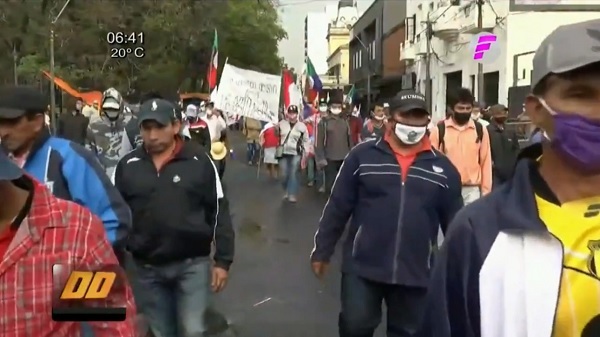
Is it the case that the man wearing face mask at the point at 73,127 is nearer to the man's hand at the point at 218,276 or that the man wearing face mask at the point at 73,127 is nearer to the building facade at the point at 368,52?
the man's hand at the point at 218,276

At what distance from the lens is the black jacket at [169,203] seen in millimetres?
5070

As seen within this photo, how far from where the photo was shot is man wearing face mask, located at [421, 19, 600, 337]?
2.08 m

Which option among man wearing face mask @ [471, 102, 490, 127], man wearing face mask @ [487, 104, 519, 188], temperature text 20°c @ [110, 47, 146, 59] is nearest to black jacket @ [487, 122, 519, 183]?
man wearing face mask @ [487, 104, 519, 188]

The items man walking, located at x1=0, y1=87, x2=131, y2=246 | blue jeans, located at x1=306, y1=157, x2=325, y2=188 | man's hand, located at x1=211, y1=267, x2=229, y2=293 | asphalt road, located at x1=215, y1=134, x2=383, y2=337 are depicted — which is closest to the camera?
man walking, located at x1=0, y1=87, x2=131, y2=246

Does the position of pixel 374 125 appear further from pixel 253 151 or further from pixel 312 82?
pixel 312 82

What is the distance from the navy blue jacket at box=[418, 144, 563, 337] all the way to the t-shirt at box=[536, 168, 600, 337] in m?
0.03

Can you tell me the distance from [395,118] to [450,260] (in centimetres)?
313

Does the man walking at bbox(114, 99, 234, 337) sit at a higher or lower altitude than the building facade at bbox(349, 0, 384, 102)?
lower

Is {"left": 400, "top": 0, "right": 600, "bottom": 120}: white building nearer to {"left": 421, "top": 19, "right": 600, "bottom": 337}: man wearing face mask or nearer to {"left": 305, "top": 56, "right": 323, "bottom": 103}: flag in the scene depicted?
{"left": 305, "top": 56, "right": 323, "bottom": 103}: flag

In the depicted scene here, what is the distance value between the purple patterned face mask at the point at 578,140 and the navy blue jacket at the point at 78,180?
2327mm

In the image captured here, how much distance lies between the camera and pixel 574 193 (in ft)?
7.23

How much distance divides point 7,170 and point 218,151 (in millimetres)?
13574

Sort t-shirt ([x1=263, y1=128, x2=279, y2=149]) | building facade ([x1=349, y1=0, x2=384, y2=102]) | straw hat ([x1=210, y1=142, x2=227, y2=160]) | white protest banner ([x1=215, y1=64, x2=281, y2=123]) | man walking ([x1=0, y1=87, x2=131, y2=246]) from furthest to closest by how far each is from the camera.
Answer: building facade ([x1=349, y1=0, x2=384, y2=102]) < t-shirt ([x1=263, y1=128, x2=279, y2=149]) < white protest banner ([x1=215, y1=64, x2=281, y2=123]) < straw hat ([x1=210, y1=142, x2=227, y2=160]) < man walking ([x1=0, y1=87, x2=131, y2=246])

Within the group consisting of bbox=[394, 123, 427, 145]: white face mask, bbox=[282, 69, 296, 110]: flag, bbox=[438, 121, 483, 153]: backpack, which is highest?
bbox=[282, 69, 296, 110]: flag
